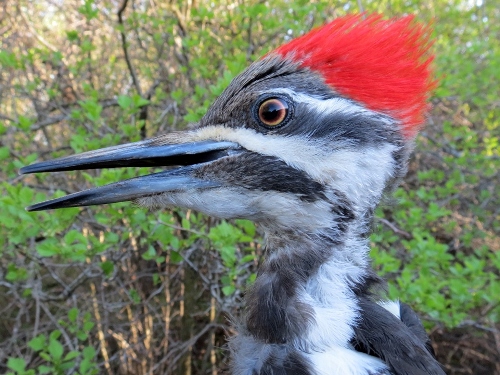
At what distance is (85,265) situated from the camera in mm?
3398

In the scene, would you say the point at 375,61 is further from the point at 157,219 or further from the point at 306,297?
the point at 157,219

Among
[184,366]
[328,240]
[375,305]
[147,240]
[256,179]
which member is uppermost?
[256,179]

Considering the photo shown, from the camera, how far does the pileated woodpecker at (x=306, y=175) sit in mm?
1271

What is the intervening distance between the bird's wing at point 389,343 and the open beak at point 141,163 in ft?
2.22

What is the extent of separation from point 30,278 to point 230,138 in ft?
8.41

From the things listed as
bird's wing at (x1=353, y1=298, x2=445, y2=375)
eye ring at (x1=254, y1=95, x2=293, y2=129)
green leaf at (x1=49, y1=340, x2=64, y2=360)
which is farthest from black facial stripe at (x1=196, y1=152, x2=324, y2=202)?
green leaf at (x1=49, y1=340, x2=64, y2=360)

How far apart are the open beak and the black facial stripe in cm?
3

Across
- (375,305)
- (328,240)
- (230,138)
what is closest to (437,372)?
(375,305)

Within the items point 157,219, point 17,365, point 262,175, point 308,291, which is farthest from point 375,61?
point 17,365

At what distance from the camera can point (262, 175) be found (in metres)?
1.27

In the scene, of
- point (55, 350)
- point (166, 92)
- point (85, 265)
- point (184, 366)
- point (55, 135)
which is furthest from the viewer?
point (55, 135)

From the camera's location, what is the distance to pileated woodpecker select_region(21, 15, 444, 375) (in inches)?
50.0

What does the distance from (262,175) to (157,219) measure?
142 centimetres

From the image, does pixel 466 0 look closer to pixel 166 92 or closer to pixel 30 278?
pixel 166 92
